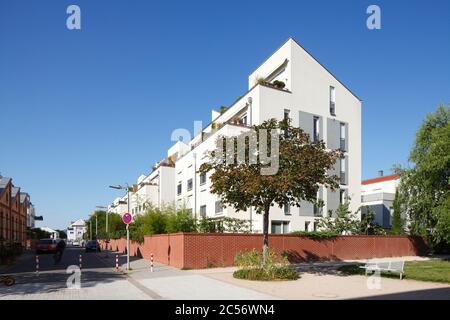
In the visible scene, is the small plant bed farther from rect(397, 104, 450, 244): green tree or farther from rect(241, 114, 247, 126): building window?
rect(241, 114, 247, 126): building window

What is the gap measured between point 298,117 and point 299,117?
0.39ft

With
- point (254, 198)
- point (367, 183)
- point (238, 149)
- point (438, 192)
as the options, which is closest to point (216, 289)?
point (254, 198)

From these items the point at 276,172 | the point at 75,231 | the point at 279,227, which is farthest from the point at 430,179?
the point at 75,231

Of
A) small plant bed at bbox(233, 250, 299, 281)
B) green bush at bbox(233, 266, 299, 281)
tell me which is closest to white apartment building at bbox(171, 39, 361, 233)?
small plant bed at bbox(233, 250, 299, 281)

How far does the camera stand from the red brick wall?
812 inches

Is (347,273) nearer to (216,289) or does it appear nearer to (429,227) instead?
(216,289)

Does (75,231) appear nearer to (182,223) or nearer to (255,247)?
(182,223)

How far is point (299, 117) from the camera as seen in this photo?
31.8 metres

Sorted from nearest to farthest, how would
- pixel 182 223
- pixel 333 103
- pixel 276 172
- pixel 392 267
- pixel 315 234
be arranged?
pixel 276 172, pixel 392 267, pixel 315 234, pixel 182 223, pixel 333 103

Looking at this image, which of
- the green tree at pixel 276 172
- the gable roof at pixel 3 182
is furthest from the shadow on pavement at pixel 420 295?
the gable roof at pixel 3 182

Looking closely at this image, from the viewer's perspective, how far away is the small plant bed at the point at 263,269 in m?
15.7

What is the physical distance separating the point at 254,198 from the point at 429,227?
51.5 feet

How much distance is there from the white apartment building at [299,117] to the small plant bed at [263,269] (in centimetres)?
1135

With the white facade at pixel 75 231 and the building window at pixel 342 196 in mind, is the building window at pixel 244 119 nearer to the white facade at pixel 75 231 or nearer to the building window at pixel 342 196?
the building window at pixel 342 196
